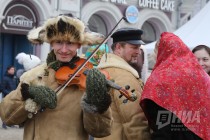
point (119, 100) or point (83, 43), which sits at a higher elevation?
point (83, 43)

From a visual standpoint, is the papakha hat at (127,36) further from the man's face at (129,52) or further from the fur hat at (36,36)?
the fur hat at (36,36)

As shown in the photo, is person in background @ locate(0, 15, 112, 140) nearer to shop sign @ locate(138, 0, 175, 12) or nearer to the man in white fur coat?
the man in white fur coat

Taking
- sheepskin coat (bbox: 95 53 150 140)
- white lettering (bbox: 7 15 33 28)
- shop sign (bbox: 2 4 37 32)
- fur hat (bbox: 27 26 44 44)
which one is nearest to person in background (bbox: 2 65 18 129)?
shop sign (bbox: 2 4 37 32)

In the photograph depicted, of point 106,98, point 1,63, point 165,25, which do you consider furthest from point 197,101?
point 165,25

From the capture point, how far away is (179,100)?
2658mm

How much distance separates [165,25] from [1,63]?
774 centimetres

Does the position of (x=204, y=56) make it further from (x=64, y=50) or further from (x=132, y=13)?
(x=132, y=13)

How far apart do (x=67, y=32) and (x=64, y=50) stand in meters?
0.10

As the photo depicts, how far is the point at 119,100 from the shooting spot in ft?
10.2

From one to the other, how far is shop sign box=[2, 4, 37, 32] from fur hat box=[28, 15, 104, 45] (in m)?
12.3

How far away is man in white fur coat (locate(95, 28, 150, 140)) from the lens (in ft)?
9.88

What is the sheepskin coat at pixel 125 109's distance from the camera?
3.01 m

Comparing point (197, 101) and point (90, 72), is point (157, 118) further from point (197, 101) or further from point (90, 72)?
point (90, 72)

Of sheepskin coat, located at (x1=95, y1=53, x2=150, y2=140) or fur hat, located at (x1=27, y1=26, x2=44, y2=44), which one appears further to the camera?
sheepskin coat, located at (x1=95, y1=53, x2=150, y2=140)
